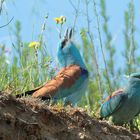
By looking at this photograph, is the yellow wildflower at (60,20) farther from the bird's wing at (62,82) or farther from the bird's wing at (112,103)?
the bird's wing at (112,103)

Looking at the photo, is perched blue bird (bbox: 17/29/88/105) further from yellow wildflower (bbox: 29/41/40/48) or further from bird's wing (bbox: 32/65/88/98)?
yellow wildflower (bbox: 29/41/40/48)

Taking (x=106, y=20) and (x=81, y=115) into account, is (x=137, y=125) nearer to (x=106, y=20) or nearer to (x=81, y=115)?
(x=81, y=115)

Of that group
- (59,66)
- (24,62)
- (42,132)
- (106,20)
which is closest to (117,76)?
(106,20)

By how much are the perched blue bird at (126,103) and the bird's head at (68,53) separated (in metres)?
0.66

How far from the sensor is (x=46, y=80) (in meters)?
5.82

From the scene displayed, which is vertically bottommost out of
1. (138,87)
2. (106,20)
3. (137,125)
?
(137,125)

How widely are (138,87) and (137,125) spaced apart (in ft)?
1.14

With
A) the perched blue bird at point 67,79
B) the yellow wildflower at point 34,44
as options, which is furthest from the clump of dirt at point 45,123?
the yellow wildflower at point 34,44

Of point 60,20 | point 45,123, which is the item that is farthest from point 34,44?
point 45,123

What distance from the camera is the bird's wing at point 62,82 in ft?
17.5

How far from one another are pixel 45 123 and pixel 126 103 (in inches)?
66.3

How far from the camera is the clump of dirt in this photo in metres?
3.84

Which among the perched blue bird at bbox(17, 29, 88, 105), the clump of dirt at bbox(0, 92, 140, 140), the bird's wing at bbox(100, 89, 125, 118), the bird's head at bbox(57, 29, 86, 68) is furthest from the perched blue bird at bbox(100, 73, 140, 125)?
the clump of dirt at bbox(0, 92, 140, 140)

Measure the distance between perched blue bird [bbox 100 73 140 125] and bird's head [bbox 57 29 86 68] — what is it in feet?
2.16
